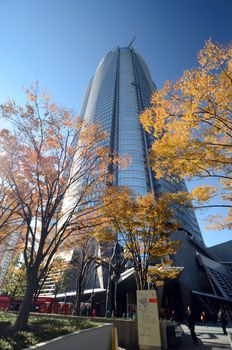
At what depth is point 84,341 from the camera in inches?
229

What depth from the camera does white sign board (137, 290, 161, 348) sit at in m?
6.34

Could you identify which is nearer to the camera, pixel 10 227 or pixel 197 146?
pixel 197 146

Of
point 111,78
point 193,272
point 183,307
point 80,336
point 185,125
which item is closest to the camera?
point 80,336

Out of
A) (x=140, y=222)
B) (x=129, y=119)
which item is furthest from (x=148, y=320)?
(x=129, y=119)

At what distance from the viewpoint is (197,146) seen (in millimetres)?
7109

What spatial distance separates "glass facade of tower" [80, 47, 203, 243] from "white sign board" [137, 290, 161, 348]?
43276 mm

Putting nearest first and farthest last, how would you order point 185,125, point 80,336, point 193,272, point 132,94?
point 80,336, point 185,125, point 193,272, point 132,94

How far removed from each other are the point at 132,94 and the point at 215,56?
87.0 metres

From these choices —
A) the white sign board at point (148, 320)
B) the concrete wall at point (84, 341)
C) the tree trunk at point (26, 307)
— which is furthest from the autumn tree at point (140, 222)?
the tree trunk at point (26, 307)

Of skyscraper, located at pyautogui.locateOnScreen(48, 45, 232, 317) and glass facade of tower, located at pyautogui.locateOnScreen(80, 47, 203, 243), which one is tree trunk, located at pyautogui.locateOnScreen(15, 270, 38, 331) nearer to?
skyscraper, located at pyautogui.locateOnScreen(48, 45, 232, 317)

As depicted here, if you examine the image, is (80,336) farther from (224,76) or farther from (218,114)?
(224,76)

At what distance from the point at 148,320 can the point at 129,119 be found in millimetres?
75103

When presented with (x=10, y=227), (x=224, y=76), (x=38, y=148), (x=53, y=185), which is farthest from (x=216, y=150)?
(x=10, y=227)

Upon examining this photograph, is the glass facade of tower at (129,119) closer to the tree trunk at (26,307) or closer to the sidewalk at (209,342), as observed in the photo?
the sidewalk at (209,342)
